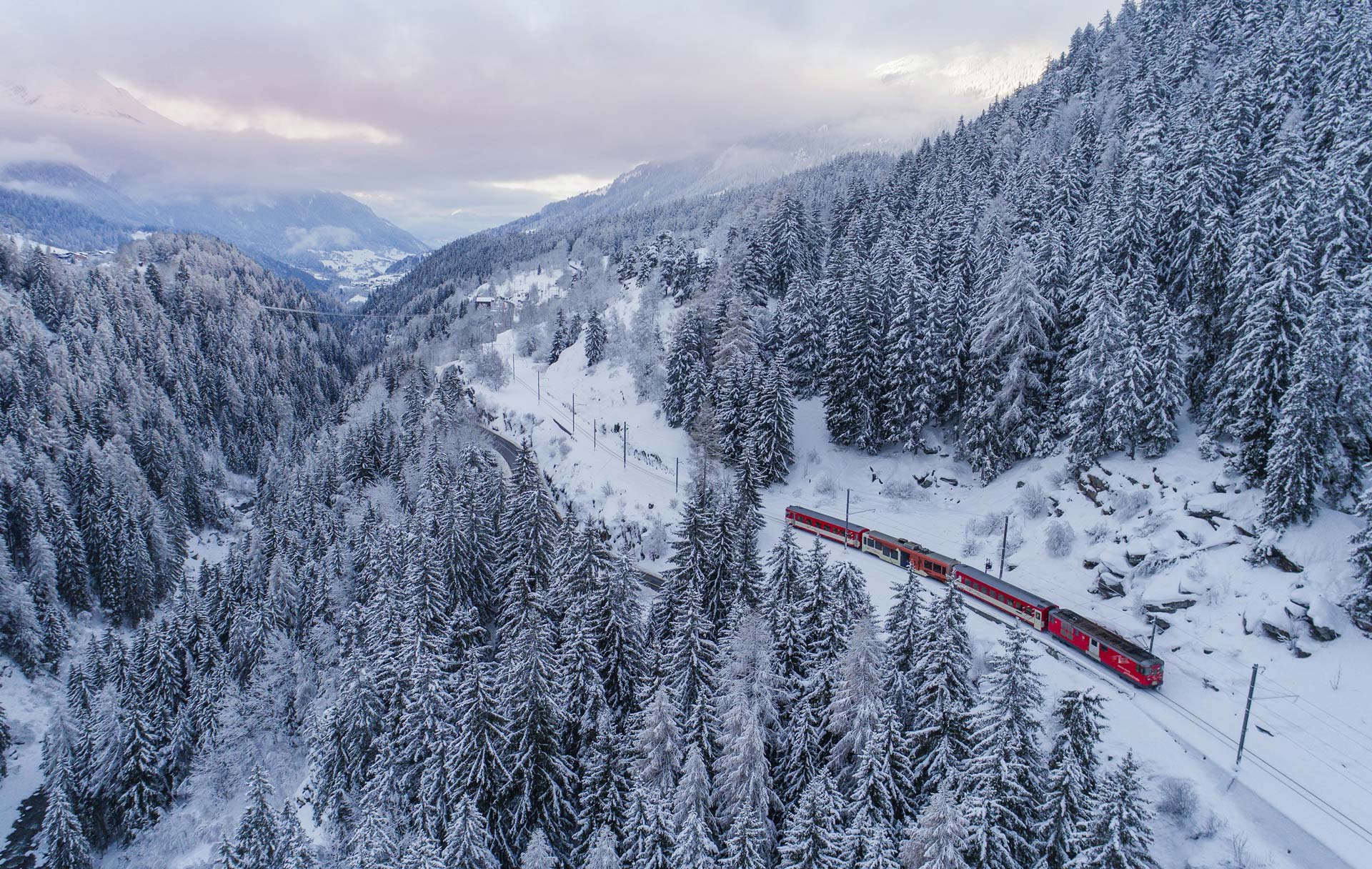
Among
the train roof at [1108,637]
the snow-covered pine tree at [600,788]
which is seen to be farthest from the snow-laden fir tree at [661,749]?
the train roof at [1108,637]

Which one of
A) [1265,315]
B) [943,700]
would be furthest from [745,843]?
[1265,315]

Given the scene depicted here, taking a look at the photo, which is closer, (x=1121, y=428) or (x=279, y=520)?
(x=1121, y=428)

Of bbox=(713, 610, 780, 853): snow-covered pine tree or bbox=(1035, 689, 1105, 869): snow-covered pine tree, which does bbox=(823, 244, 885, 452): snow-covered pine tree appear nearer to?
bbox=(713, 610, 780, 853): snow-covered pine tree

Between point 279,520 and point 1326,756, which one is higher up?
point 1326,756

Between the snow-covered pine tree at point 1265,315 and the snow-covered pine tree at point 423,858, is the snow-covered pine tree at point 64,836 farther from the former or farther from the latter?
the snow-covered pine tree at point 1265,315

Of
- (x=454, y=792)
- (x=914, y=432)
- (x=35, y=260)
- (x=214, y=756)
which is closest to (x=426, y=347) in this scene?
(x=35, y=260)

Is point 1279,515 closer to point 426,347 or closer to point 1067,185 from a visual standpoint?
point 1067,185
